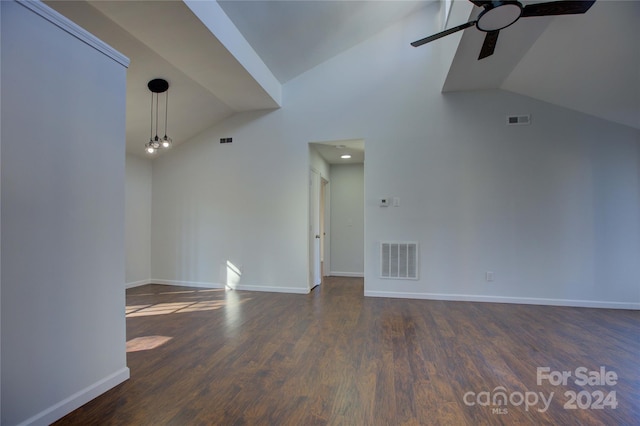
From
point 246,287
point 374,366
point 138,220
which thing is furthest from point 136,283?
point 374,366

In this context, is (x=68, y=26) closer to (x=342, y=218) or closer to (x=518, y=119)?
(x=518, y=119)

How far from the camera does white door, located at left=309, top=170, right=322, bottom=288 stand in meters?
5.04

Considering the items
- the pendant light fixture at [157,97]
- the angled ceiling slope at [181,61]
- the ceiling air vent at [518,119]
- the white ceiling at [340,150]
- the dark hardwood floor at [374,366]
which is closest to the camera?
the dark hardwood floor at [374,366]

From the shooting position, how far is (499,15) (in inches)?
88.4

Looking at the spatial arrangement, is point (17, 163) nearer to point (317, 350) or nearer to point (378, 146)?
point (317, 350)

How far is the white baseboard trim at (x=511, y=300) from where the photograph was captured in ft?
12.8

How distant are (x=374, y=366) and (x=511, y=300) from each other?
2.93 meters

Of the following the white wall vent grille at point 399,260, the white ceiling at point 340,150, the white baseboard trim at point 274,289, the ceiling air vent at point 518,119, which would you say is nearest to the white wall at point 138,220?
the white baseboard trim at point 274,289

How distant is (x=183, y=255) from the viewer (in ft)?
17.5

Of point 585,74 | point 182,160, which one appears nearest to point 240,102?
point 182,160

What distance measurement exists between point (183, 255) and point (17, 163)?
13.3 feet

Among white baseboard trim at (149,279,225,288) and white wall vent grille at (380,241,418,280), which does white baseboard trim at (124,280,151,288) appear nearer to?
white baseboard trim at (149,279,225,288)

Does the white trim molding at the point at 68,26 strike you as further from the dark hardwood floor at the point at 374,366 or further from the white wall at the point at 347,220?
the white wall at the point at 347,220

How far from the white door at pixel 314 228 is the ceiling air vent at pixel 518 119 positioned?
314 centimetres
